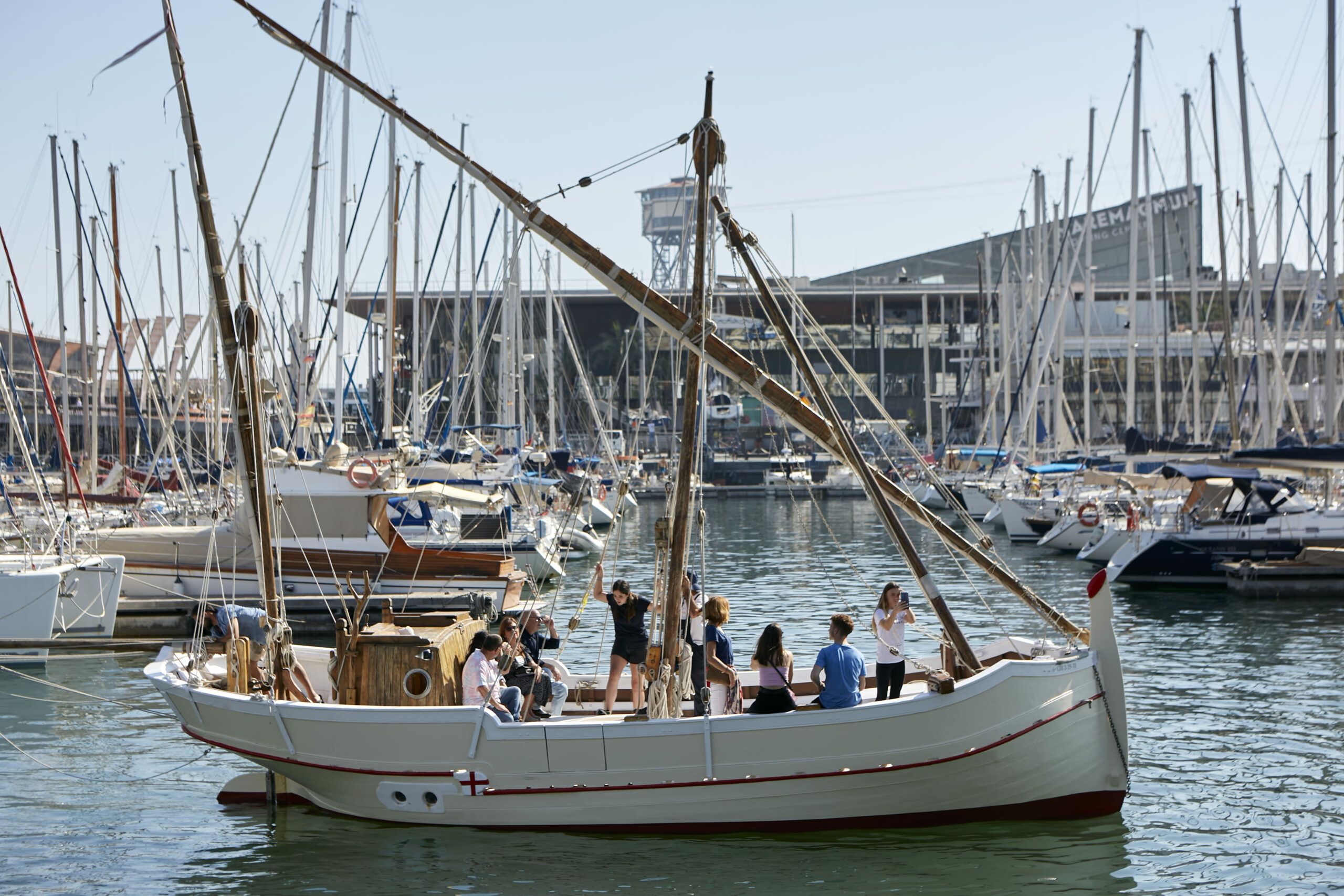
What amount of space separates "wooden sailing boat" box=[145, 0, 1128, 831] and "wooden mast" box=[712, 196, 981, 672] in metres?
0.05

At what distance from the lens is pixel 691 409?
1305 cm

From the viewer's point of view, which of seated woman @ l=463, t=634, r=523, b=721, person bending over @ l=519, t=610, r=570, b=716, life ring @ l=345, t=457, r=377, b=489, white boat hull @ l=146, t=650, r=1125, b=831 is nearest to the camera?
white boat hull @ l=146, t=650, r=1125, b=831

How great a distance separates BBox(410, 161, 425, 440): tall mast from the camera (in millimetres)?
40156

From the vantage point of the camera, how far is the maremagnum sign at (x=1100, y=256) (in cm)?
10562

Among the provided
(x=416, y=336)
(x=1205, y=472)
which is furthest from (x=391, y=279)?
(x=1205, y=472)

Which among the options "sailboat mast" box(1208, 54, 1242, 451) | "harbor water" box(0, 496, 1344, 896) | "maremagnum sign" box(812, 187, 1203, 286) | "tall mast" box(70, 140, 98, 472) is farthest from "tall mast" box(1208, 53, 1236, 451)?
"maremagnum sign" box(812, 187, 1203, 286)

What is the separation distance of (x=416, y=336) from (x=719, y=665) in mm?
29965

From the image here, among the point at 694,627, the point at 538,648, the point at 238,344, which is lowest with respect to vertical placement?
the point at 538,648

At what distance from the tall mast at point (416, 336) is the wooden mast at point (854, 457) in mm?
26652

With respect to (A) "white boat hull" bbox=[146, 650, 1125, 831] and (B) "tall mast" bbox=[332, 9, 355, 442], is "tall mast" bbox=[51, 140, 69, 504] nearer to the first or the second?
(B) "tall mast" bbox=[332, 9, 355, 442]

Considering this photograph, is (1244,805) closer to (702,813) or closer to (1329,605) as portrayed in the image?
(702,813)

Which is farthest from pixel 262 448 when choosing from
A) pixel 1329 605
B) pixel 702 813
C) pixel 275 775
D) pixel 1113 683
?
pixel 1329 605

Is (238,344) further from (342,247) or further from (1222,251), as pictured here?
(1222,251)

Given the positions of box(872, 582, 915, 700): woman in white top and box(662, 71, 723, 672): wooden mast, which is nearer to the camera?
box(662, 71, 723, 672): wooden mast
